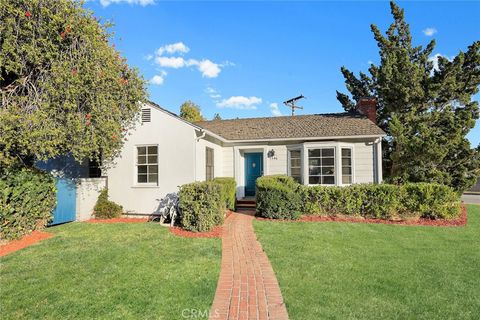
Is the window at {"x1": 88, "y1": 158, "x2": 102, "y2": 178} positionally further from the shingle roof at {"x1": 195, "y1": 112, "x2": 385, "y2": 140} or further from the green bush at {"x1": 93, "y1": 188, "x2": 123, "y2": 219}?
the shingle roof at {"x1": 195, "y1": 112, "x2": 385, "y2": 140}

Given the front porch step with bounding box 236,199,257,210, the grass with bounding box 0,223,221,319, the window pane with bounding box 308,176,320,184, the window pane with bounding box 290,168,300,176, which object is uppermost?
the window pane with bounding box 290,168,300,176

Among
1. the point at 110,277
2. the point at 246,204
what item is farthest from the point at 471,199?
the point at 110,277

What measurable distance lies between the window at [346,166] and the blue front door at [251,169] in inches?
155

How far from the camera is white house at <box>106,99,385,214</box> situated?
10.5 meters

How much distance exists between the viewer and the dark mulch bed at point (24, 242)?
253 inches

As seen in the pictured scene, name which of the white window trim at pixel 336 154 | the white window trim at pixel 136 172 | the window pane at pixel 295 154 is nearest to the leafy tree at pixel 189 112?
the window pane at pixel 295 154

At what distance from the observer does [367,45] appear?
15867 millimetres

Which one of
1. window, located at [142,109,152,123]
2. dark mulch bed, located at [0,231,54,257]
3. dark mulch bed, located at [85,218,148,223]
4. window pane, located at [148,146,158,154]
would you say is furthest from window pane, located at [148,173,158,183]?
dark mulch bed, located at [0,231,54,257]

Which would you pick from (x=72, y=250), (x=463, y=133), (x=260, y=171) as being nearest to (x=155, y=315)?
(x=72, y=250)

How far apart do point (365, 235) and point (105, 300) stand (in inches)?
265

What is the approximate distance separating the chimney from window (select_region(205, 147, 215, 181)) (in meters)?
8.32

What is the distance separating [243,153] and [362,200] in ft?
20.0

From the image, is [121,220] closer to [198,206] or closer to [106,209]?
[106,209]

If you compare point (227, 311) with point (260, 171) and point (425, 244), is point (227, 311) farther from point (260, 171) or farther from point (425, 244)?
point (260, 171)
